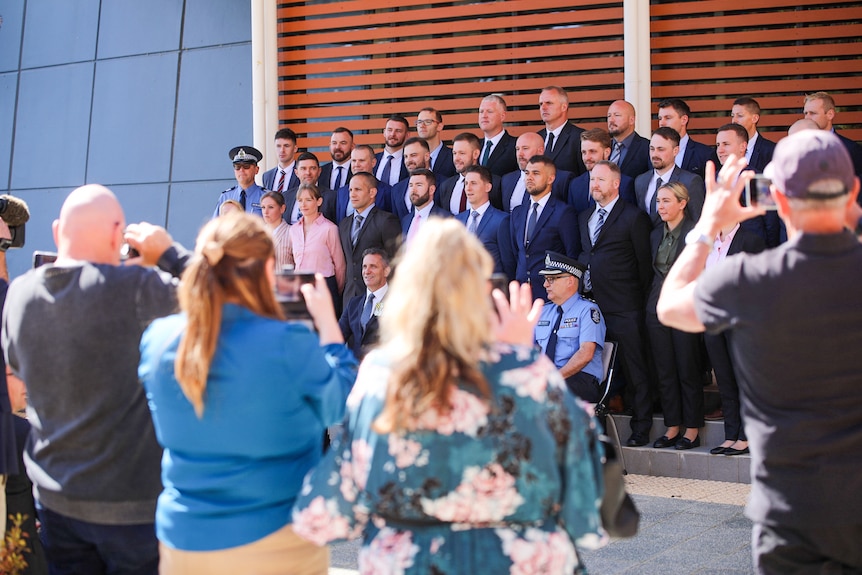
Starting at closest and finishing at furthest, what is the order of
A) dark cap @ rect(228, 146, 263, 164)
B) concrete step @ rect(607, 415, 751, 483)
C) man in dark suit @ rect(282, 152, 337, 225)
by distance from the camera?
concrete step @ rect(607, 415, 751, 483) → man in dark suit @ rect(282, 152, 337, 225) → dark cap @ rect(228, 146, 263, 164)

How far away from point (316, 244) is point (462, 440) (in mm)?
6205

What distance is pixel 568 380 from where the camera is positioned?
261 inches

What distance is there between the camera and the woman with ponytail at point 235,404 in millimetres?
2396

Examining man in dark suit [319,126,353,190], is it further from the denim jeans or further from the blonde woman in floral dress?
the blonde woman in floral dress

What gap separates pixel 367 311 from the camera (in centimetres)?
754

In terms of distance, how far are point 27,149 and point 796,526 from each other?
12189 mm

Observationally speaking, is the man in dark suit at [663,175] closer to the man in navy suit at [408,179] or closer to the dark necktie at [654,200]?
the dark necktie at [654,200]

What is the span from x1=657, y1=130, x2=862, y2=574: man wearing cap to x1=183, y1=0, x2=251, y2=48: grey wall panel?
949cm

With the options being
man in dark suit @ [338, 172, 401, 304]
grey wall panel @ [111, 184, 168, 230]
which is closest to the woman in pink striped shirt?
man in dark suit @ [338, 172, 401, 304]

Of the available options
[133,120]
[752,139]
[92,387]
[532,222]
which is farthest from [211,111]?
[92,387]

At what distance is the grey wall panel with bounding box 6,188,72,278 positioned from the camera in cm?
1248

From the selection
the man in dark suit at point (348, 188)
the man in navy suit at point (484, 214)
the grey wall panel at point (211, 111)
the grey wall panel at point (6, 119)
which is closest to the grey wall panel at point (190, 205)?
the grey wall panel at point (211, 111)

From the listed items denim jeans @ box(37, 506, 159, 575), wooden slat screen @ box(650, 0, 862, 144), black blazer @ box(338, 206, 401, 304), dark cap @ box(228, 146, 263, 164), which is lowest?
denim jeans @ box(37, 506, 159, 575)

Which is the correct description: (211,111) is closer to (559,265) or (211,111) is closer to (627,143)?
(627,143)
